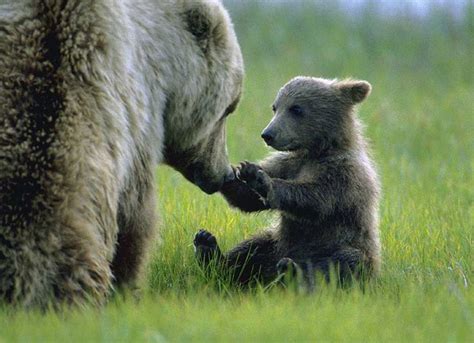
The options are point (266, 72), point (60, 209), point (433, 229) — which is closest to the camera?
point (60, 209)

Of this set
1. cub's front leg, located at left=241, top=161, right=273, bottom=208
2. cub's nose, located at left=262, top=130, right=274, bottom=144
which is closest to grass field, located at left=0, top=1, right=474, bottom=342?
Result: cub's front leg, located at left=241, top=161, right=273, bottom=208

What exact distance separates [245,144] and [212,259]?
457cm

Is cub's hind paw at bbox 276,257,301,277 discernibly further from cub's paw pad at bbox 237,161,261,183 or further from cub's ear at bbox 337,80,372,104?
cub's ear at bbox 337,80,372,104

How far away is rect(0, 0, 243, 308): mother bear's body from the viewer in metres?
4.40

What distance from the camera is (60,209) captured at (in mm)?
4449

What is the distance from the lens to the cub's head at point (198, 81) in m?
5.49

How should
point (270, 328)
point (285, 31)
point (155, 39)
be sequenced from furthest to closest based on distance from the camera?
point (285, 31) → point (155, 39) → point (270, 328)

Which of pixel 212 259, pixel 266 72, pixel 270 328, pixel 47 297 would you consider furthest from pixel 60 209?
pixel 266 72

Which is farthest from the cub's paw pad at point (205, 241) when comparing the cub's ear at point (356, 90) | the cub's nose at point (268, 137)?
the cub's ear at point (356, 90)

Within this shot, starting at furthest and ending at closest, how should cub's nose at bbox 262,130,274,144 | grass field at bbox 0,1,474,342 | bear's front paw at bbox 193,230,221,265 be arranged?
1. cub's nose at bbox 262,130,274,144
2. bear's front paw at bbox 193,230,221,265
3. grass field at bbox 0,1,474,342

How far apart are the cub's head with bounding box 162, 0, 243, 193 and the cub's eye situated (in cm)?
64

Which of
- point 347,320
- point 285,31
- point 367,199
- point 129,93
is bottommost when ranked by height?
point 347,320

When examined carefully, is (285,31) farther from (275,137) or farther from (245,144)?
(275,137)

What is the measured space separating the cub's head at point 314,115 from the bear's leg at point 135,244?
4.28 ft
